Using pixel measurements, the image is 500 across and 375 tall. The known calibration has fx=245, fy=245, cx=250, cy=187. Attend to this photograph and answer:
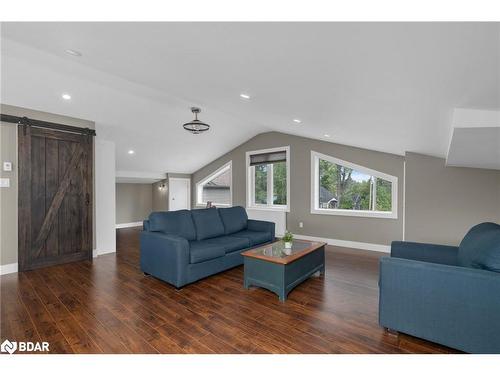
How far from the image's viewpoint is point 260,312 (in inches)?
94.7

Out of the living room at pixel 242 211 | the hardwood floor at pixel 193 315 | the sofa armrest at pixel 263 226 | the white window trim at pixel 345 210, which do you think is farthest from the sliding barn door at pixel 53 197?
the white window trim at pixel 345 210

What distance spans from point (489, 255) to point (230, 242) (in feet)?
9.23

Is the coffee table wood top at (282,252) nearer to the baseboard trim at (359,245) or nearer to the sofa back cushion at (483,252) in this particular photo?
the sofa back cushion at (483,252)

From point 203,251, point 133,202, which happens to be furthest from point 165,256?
point 133,202

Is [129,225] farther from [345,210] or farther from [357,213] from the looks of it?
[357,213]

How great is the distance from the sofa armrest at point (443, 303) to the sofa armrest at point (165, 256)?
2115mm

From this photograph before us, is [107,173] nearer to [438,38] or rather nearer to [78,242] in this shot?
[78,242]

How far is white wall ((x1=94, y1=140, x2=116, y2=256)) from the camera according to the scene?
4.53m


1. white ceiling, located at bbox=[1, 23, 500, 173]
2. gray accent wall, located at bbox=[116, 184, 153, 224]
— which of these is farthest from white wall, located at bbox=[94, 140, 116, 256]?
gray accent wall, located at bbox=[116, 184, 153, 224]

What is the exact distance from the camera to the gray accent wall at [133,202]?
7703 millimetres

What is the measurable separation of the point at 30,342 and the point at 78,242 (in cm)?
253

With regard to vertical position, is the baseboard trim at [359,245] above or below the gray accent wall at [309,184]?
below

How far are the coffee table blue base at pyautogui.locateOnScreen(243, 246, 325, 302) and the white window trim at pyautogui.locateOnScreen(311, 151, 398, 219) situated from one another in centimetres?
237

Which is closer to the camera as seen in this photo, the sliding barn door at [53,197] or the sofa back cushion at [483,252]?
the sofa back cushion at [483,252]
